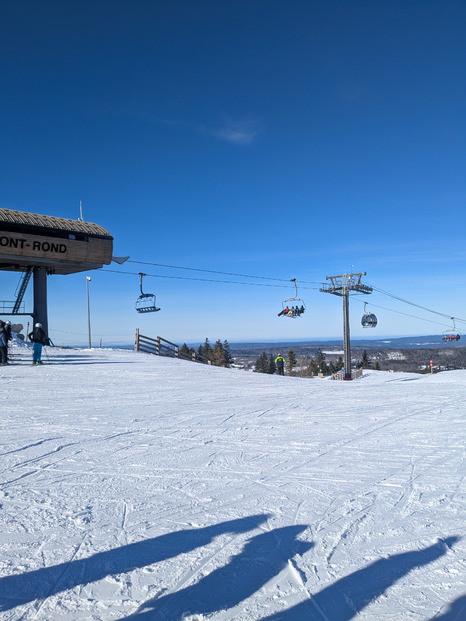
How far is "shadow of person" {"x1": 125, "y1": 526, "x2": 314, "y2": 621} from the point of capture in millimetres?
2451

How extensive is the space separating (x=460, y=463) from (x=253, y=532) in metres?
3.20

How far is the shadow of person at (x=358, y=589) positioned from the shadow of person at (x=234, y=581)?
0.29 m

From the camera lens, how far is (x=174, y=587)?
264 centimetres

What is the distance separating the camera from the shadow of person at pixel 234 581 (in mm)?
2451

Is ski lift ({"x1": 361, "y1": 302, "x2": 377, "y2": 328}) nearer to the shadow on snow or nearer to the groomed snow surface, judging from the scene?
the groomed snow surface

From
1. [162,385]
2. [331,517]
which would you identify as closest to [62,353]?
[162,385]

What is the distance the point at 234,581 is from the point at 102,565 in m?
0.90

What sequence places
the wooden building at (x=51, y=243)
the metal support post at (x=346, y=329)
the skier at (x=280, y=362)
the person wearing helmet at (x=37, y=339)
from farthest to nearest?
the metal support post at (x=346, y=329)
the wooden building at (x=51, y=243)
the skier at (x=280, y=362)
the person wearing helmet at (x=37, y=339)

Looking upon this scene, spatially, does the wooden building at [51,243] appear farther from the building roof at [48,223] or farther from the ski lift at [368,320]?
the ski lift at [368,320]

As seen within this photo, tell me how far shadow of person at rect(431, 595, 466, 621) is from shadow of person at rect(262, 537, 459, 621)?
0.34 meters

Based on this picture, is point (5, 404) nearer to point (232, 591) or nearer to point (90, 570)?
point (90, 570)

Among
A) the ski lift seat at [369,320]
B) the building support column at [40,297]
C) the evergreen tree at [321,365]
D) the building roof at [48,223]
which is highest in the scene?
the building roof at [48,223]

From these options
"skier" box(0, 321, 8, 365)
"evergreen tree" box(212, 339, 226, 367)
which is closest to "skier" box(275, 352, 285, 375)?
"skier" box(0, 321, 8, 365)

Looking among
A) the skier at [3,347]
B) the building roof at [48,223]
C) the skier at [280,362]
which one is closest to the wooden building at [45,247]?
the building roof at [48,223]
